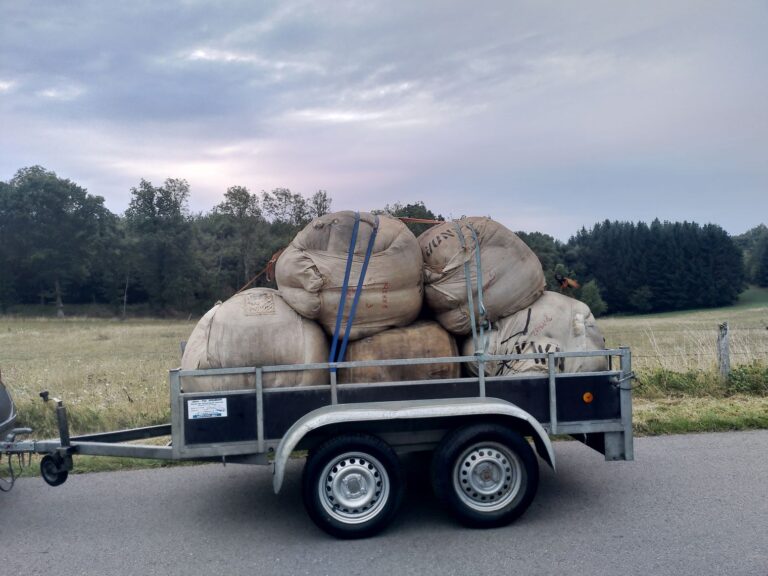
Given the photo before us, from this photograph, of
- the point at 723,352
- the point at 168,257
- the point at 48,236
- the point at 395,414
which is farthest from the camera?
the point at 48,236

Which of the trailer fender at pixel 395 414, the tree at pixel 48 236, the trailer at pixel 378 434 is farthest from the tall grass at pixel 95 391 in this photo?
the tree at pixel 48 236

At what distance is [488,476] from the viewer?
15.5ft

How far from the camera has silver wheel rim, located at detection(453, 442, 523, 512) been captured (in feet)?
15.4

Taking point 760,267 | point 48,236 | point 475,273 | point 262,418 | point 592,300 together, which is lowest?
point 262,418

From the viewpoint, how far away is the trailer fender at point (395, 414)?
444 centimetres

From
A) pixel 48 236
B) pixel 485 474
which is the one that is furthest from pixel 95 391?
pixel 48 236

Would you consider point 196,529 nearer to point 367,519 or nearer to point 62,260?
point 367,519

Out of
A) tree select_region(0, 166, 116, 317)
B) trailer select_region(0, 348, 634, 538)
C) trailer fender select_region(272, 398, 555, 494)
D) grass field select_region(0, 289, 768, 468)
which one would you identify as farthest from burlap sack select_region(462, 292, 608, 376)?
tree select_region(0, 166, 116, 317)

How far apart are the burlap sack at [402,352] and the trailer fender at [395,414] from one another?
33cm

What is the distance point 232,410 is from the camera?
4.64 meters

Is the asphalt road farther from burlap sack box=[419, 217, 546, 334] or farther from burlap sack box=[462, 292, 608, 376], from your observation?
burlap sack box=[419, 217, 546, 334]

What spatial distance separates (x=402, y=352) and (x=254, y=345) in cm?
109

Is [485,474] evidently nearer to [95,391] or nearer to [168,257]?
[95,391]

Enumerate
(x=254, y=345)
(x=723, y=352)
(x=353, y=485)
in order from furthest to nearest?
(x=723, y=352), (x=254, y=345), (x=353, y=485)
